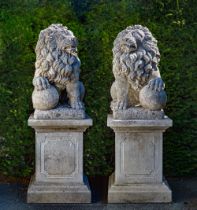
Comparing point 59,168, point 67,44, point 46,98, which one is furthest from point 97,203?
point 67,44

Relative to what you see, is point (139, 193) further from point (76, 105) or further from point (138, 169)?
point (76, 105)

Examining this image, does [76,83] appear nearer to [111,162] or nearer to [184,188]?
[111,162]

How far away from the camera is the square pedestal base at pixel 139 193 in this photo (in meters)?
6.43

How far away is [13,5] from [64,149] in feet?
7.28

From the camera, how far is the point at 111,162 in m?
7.38

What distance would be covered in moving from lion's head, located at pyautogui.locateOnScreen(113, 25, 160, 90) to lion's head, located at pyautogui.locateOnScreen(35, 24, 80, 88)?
48 centimetres

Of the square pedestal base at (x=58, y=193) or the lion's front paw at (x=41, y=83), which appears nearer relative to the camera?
the lion's front paw at (x=41, y=83)

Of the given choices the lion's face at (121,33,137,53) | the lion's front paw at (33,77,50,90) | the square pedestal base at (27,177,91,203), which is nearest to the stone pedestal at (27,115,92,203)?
the square pedestal base at (27,177,91,203)

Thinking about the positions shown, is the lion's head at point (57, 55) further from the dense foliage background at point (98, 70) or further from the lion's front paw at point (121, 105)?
the dense foliage background at point (98, 70)

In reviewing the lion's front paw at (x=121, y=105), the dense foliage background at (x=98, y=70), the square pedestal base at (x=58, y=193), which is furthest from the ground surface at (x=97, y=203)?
the lion's front paw at (x=121, y=105)

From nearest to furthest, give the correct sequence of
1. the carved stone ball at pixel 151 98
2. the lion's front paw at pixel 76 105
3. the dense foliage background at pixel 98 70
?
the carved stone ball at pixel 151 98 → the lion's front paw at pixel 76 105 → the dense foliage background at pixel 98 70

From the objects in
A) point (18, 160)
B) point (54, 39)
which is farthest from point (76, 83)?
point (18, 160)

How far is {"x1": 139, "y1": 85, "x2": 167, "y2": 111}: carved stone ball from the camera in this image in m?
6.24

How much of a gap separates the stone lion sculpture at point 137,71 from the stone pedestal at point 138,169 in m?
0.31
